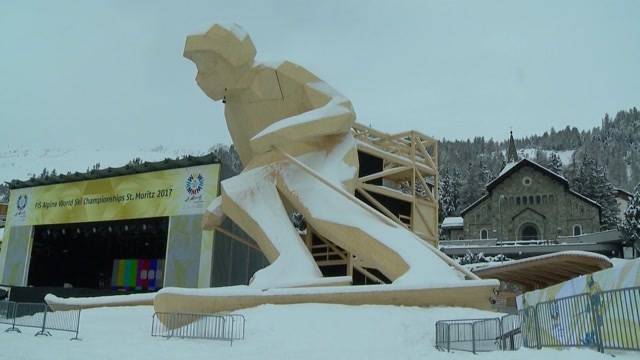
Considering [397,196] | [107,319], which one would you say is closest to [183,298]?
[107,319]

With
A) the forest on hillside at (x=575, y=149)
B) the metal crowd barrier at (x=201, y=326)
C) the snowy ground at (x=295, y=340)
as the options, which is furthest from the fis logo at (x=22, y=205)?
the forest on hillside at (x=575, y=149)

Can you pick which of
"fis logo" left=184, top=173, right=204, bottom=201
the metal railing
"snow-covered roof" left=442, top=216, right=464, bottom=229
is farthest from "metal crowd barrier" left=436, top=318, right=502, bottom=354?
"snow-covered roof" left=442, top=216, right=464, bottom=229

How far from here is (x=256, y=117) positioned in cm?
2358

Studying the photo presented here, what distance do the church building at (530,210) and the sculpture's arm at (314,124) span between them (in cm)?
4474

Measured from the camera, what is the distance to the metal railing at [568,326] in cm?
695

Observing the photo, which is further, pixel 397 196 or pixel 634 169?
pixel 634 169

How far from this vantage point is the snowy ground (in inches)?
406

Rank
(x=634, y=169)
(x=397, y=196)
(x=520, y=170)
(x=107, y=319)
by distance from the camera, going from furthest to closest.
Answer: (x=634, y=169)
(x=520, y=170)
(x=397, y=196)
(x=107, y=319)

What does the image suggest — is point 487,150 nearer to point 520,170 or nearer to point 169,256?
point 520,170

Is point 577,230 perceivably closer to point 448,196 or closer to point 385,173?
point 448,196

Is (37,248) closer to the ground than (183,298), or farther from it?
farther from it

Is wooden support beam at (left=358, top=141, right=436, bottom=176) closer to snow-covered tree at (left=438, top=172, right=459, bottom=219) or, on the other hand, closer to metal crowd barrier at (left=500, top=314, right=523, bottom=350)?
metal crowd barrier at (left=500, top=314, right=523, bottom=350)

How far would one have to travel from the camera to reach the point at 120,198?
33188 millimetres

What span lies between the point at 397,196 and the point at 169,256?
12.1 metres
